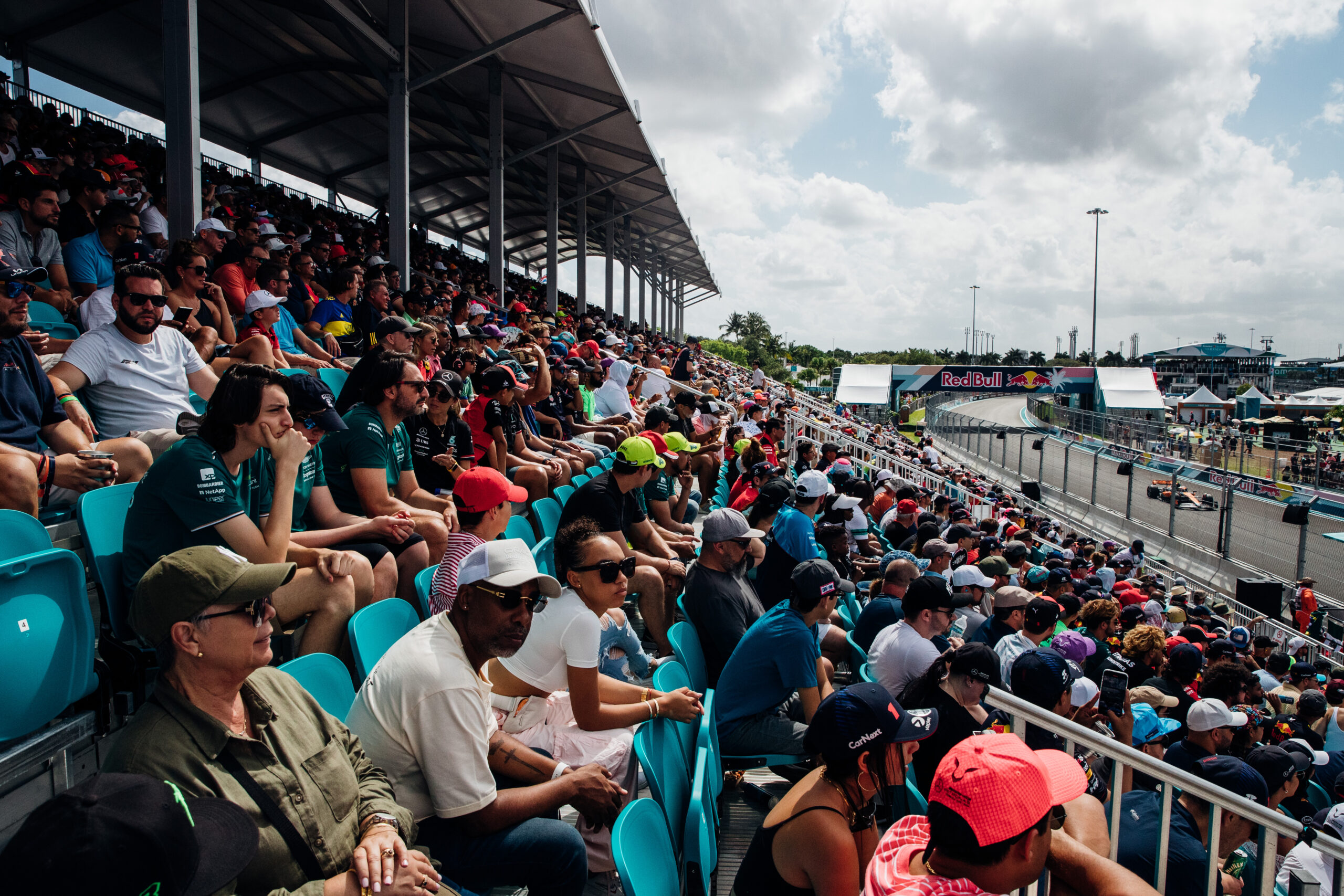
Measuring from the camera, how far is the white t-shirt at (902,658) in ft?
14.2

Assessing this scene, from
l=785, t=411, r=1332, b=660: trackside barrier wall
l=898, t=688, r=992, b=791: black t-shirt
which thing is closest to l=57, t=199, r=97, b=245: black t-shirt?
l=898, t=688, r=992, b=791: black t-shirt

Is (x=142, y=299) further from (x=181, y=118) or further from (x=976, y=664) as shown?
(x=976, y=664)

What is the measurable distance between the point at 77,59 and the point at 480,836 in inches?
781

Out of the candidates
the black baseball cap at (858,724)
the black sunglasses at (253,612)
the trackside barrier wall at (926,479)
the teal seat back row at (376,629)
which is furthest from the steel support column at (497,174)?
the black sunglasses at (253,612)

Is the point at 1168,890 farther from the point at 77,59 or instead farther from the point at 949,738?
the point at 77,59

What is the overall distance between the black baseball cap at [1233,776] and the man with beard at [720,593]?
93.4 inches

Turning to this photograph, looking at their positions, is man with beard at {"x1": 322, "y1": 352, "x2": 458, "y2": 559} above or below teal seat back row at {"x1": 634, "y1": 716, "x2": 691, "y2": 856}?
above

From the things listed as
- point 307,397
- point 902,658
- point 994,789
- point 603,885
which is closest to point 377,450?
point 307,397

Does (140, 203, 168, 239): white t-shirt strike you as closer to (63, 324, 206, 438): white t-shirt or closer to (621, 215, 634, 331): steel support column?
(63, 324, 206, 438): white t-shirt

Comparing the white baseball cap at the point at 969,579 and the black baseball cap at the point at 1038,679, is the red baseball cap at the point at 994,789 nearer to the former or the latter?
the black baseball cap at the point at 1038,679

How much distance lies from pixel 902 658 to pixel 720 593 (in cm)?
107

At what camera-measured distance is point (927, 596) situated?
443 centimetres

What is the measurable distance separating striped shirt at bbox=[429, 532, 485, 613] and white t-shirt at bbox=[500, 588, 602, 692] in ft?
1.31

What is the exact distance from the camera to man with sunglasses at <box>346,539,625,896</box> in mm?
2316
